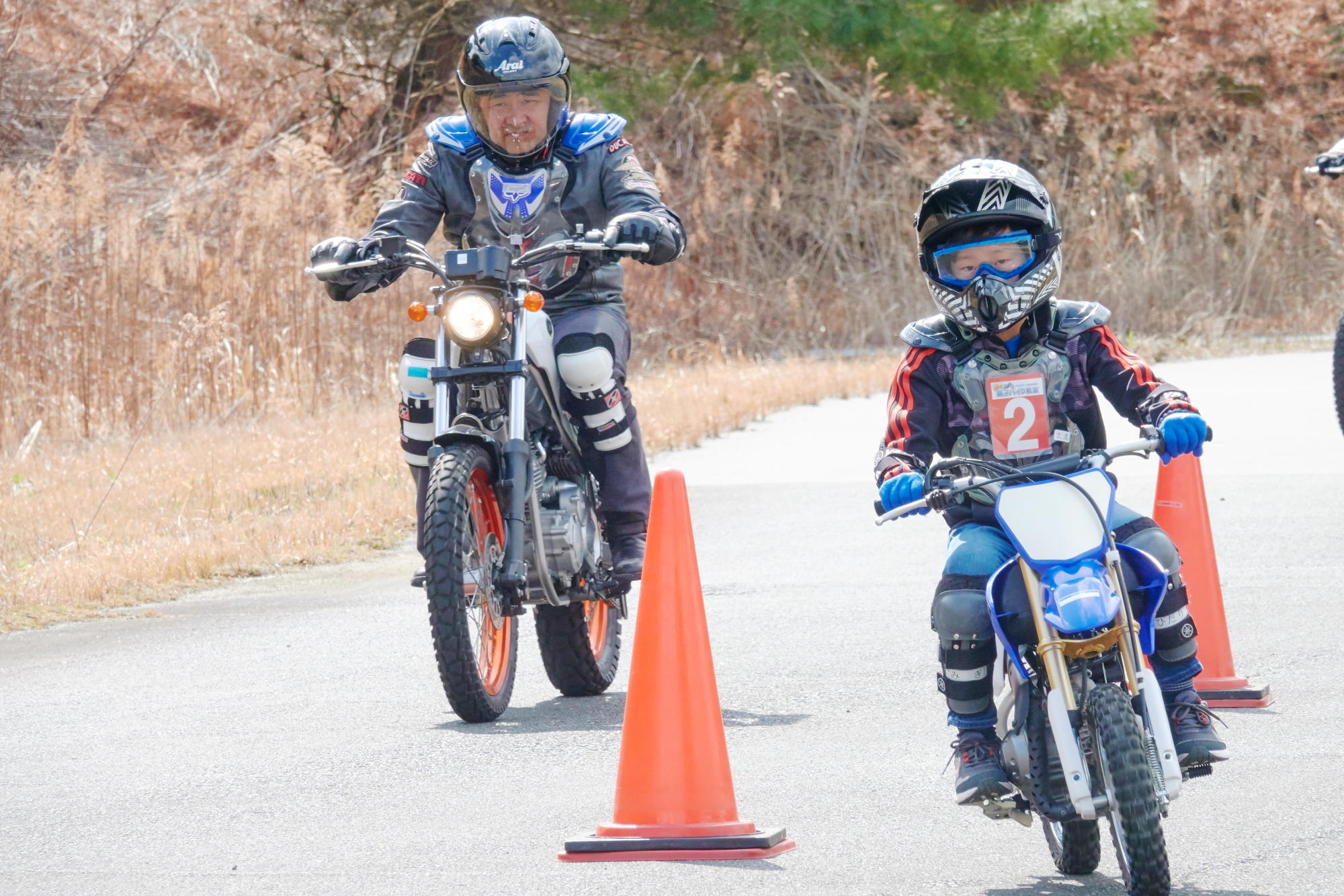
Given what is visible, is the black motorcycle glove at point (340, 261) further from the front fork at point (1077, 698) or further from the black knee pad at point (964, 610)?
the front fork at point (1077, 698)

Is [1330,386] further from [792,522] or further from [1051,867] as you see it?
[1051,867]

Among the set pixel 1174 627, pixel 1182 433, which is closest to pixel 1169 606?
pixel 1174 627

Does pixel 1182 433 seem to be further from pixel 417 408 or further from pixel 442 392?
pixel 417 408

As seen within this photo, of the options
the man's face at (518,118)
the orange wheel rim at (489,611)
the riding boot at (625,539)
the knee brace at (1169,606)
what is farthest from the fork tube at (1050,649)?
the man's face at (518,118)

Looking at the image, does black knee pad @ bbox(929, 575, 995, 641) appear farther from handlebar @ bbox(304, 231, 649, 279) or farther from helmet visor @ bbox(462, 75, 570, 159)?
helmet visor @ bbox(462, 75, 570, 159)

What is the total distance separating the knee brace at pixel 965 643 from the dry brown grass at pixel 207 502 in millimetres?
5544

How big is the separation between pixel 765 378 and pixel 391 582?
30.6 ft

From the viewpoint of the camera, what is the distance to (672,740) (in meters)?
5.20

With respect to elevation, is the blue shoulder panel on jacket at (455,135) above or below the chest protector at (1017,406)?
above

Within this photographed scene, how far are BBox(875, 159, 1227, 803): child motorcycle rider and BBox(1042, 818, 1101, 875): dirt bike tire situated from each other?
0.82ft

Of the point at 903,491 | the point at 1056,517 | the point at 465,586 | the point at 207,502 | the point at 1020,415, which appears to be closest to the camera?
the point at 1056,517

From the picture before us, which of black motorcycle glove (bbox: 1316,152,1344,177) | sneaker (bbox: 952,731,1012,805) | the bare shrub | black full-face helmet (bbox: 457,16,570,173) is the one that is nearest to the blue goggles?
sneaker (bbox: 952,731,1012,805)

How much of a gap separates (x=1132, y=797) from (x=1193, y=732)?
1.83 ft

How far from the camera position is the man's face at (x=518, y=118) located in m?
7.30
